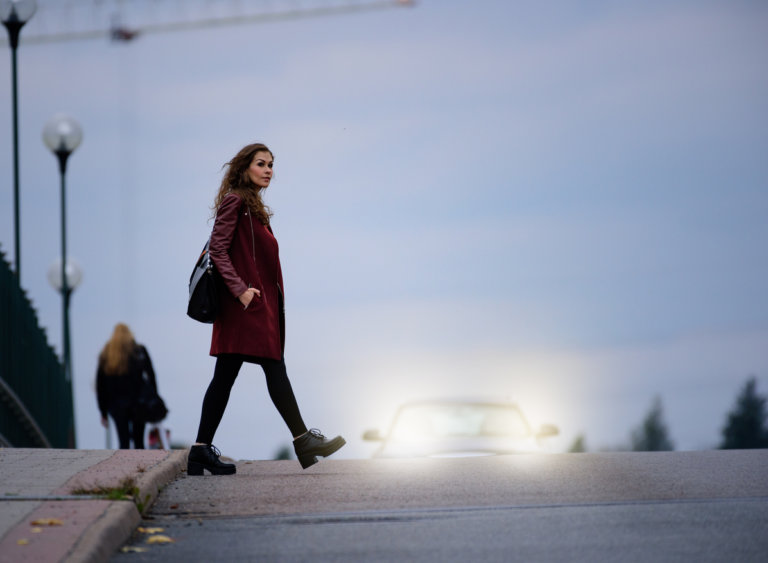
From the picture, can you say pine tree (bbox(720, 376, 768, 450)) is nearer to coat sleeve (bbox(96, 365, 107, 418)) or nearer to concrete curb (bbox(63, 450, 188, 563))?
coat sleeve (bbox(96, 365, 107, 418))

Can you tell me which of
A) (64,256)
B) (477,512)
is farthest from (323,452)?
(64,256)

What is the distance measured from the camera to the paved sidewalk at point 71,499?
5.12 meters

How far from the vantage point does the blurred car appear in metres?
9.66

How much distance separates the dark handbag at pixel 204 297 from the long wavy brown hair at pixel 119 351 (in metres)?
6.49

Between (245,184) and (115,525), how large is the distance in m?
2.80

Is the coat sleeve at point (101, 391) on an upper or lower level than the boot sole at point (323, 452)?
upper

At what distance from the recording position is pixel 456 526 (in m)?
5.88

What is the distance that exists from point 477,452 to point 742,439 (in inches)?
3464

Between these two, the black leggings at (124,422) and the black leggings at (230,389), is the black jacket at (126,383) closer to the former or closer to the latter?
the black leggings at (124,422)

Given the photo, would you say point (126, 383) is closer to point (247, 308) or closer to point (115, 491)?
point (247, 308)

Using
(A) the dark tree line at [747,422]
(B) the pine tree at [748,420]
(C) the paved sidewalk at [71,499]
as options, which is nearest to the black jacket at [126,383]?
(C) the paved sidewalk at [71,499]

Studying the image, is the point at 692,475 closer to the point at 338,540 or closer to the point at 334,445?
the point at 334,445

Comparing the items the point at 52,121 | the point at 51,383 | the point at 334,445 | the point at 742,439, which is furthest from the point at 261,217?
the point at 742,439

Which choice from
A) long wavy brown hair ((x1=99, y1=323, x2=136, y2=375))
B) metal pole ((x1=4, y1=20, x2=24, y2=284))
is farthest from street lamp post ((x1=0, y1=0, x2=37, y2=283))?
long wavy brown hair ((x1=99, y1=323, x2=136, y2=375))
